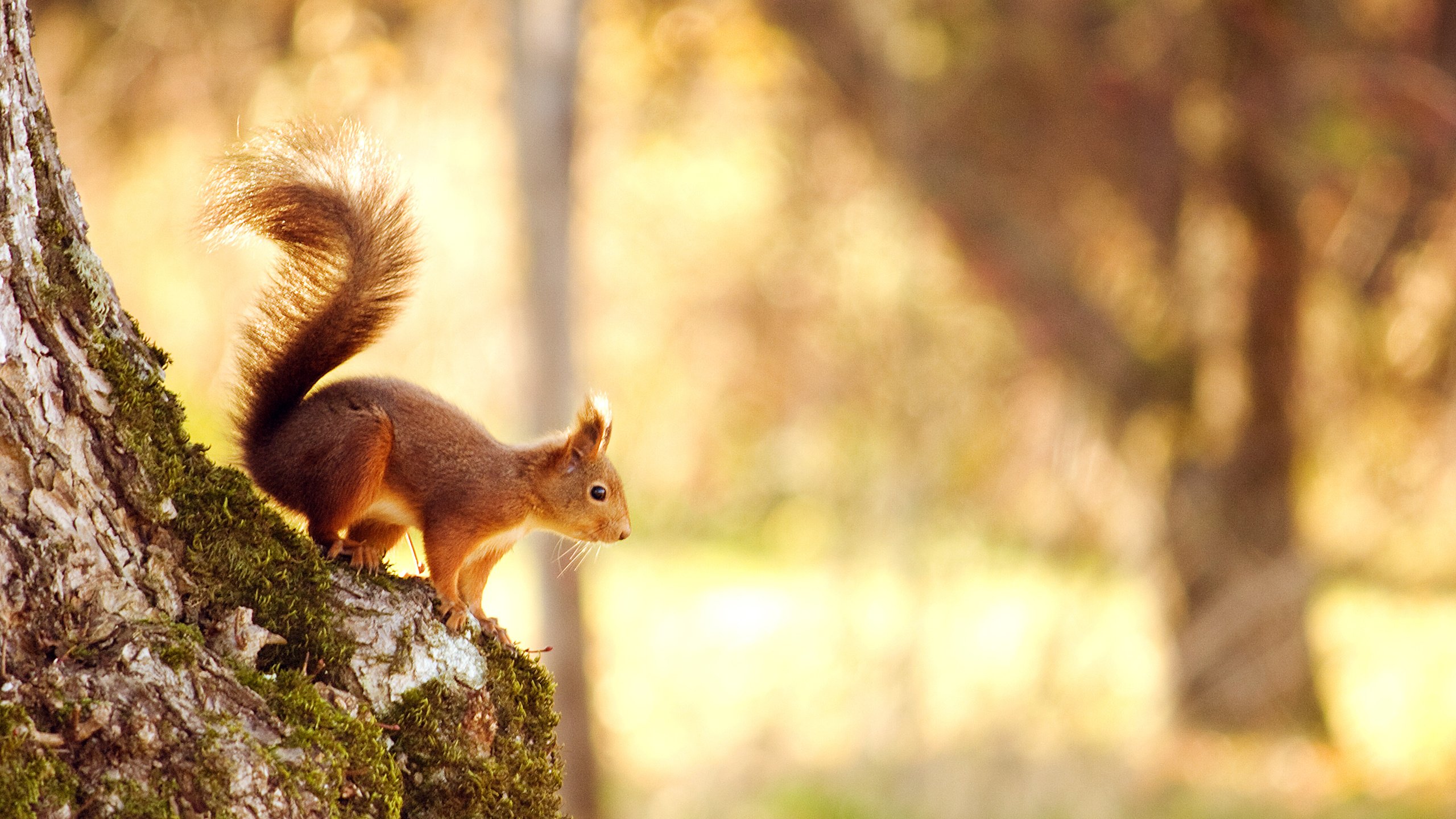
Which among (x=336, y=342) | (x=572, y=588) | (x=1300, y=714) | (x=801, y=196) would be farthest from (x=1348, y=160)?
(x=336, y=342)

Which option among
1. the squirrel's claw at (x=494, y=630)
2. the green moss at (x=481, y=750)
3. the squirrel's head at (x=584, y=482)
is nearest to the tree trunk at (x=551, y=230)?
the squirrel's head at (x=584, y=482)

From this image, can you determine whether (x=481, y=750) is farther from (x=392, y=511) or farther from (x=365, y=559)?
(x=392, y=511)

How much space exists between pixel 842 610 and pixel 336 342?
312 cm

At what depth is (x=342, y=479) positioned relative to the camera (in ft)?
4.57

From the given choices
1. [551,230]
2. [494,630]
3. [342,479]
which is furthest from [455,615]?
[551,230]

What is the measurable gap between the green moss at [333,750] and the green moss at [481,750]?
39mm

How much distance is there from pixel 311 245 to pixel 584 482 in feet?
1.66

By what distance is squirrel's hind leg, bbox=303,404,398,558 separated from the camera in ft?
4.56

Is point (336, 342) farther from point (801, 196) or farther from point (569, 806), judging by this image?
point (801, 196)

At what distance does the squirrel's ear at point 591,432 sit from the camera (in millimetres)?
1722

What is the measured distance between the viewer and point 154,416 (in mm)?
1150

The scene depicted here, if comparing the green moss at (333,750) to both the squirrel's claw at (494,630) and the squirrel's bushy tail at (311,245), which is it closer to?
the squirrel's claw at (494,630)

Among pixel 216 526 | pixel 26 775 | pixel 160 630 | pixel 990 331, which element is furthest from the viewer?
pixel 990 331

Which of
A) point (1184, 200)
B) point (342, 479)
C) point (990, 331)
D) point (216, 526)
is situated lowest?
point (216, 526)
